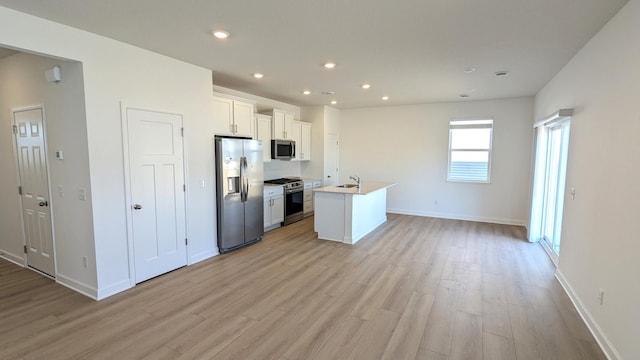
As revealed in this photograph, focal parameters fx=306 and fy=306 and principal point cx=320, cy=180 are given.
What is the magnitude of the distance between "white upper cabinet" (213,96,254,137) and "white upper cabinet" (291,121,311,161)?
1.62 metres

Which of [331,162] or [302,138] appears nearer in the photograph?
[302,138]

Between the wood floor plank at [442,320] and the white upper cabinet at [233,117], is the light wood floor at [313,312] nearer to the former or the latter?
the wood floor plank at [442,320]

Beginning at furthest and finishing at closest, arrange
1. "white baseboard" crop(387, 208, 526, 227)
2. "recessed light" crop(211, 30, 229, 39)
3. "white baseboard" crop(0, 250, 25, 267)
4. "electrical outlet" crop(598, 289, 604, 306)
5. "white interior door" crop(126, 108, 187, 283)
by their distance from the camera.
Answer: "white baseboard" crop(387, 208, 526, 227) → "white baseboard" crop(0, 250, 25, 267) → "white interior door" crop(126, 108, 187, 283) → "recessed light" crop(211, 30, 229, 39) → "electrical outlet" crop(598, 289, 604, 306)

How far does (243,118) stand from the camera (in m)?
5.31

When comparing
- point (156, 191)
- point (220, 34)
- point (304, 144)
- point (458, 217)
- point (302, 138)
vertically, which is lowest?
point (458, 217)

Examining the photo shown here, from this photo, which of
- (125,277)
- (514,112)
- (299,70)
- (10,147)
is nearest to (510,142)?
(514,112)

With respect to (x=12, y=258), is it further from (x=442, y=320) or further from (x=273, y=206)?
(x=442, y=320)

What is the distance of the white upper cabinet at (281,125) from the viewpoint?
638 cm

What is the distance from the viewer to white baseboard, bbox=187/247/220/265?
4.26 m

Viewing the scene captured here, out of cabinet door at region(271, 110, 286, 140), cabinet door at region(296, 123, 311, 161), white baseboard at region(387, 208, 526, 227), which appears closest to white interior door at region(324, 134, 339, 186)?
cabinet door at region(296, 123, 311, 161)

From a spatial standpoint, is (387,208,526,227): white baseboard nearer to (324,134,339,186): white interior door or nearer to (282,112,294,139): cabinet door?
(324,134,339,186): white interior door

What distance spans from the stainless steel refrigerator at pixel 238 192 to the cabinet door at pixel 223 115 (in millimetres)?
279

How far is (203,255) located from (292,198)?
8.50ft

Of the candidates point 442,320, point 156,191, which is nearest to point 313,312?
point 442,320
